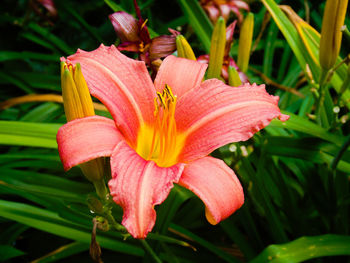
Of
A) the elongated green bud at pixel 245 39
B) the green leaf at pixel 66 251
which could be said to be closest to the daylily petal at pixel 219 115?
the elongated green bud at pixel 245 39

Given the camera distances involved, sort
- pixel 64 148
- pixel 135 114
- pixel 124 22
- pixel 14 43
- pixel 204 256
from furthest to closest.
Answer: pixel 14 43 → pixel 204 256 → pixel 124 22 → pixel 135 114 → pixel 64 148

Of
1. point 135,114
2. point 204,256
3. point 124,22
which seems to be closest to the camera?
point 135,114

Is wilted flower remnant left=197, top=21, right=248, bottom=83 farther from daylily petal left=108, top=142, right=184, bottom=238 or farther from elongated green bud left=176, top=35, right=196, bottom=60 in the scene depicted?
daylily petal left=108, top=142, right=184, bottom=238

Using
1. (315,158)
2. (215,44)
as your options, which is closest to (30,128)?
(215,44)

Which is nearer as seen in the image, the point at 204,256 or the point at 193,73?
the point at 193,73

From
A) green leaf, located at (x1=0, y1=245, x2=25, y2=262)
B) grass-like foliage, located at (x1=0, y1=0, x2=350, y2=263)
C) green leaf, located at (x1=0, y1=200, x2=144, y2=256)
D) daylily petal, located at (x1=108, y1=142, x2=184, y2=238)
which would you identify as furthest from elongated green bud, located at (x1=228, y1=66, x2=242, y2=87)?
green leaf, located at (x1=0, y1=245, x2=25, y2=262)

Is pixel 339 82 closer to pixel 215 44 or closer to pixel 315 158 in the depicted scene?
pixel 315 158
